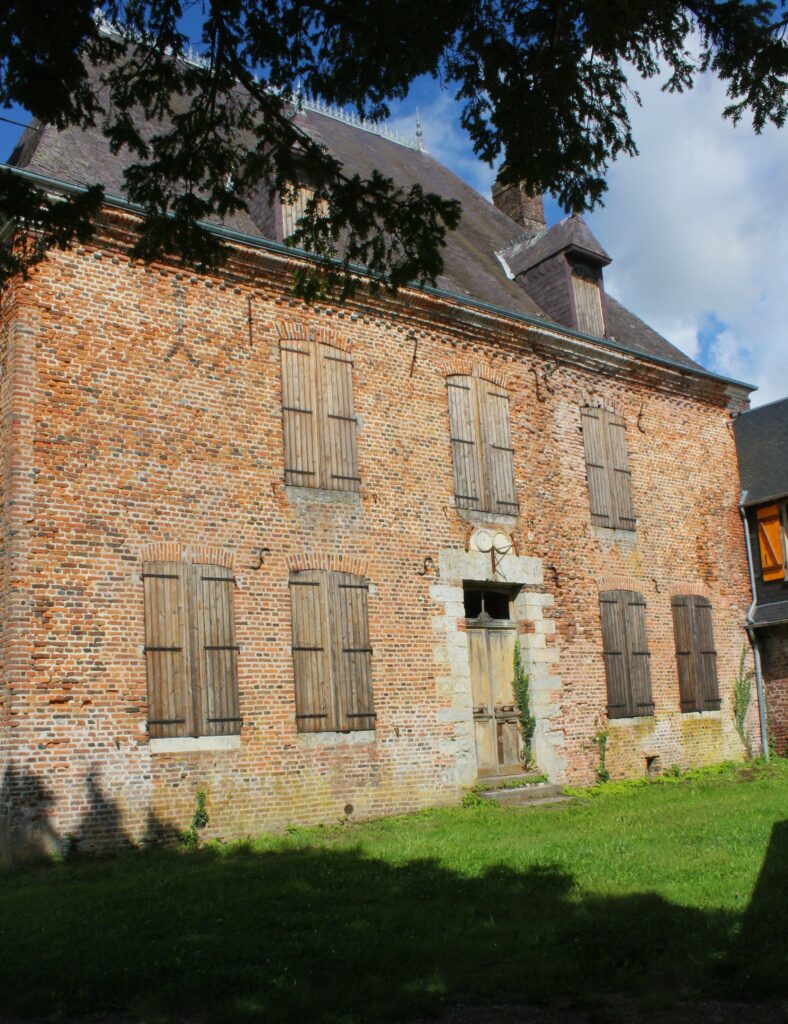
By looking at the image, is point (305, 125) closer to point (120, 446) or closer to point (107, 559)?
point (120, 446)

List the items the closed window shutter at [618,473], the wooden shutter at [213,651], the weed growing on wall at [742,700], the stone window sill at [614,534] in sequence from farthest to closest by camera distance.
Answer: the weed growing on wall at [742,700] < the closed window shutter at [618,473] < the stone window sill at [614,534] < the wooden shutter at [213,651]

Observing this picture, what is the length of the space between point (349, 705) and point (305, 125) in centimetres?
1045

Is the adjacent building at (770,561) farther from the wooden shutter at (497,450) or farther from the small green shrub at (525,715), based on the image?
the wooden shutter at (497,450)

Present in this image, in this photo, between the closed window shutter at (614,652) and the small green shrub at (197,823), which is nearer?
the small green shrub at (197,823)

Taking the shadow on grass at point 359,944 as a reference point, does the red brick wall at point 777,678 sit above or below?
above

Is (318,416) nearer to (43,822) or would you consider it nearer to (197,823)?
(197,823)

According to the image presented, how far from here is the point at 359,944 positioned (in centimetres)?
655

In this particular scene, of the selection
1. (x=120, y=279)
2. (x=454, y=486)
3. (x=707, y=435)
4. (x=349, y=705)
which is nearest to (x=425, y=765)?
(x=349, y=705)

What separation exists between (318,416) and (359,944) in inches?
309

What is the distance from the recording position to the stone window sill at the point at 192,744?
11.1 metres

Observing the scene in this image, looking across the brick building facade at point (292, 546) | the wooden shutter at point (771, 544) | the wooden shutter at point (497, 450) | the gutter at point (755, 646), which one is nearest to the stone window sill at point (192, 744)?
the brick building facade at point (292, 546)

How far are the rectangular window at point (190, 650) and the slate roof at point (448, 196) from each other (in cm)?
447

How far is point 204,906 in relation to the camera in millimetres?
7746

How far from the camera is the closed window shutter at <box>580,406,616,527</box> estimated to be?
16516 mm
